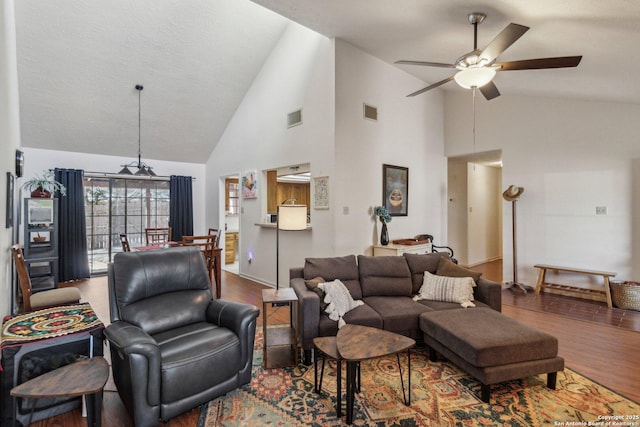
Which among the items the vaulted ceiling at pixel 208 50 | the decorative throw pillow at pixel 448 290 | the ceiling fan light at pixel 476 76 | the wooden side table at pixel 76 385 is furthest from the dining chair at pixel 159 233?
the ceiling fan light at pixel 476 76

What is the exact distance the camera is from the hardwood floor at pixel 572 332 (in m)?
2.12

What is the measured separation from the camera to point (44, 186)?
497cm

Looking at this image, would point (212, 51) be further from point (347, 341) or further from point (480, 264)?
point (480, 264)

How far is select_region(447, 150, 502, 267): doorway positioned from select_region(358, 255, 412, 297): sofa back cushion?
385 cm

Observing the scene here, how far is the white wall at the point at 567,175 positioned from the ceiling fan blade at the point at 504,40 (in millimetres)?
3138

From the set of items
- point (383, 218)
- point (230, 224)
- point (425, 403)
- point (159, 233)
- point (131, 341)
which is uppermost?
point (383, 218)

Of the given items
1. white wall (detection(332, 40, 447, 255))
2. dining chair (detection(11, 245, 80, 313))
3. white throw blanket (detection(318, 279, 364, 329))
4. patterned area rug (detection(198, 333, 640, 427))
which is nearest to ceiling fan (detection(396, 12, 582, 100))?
white wall (detection(332, 40, 447, 255))

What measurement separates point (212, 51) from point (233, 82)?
76 cm

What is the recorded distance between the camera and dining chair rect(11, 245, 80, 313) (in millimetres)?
3080

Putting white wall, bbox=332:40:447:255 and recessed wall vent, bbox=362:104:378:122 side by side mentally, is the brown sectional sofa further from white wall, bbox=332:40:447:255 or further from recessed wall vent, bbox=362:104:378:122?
recessed wall vent, bbox=362:104:378:122

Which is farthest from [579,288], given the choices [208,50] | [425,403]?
[208,50]

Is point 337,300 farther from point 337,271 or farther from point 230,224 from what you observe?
point 230,224

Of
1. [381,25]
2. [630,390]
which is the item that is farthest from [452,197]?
[630,390]

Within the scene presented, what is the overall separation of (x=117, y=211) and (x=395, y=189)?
5.75 metres
